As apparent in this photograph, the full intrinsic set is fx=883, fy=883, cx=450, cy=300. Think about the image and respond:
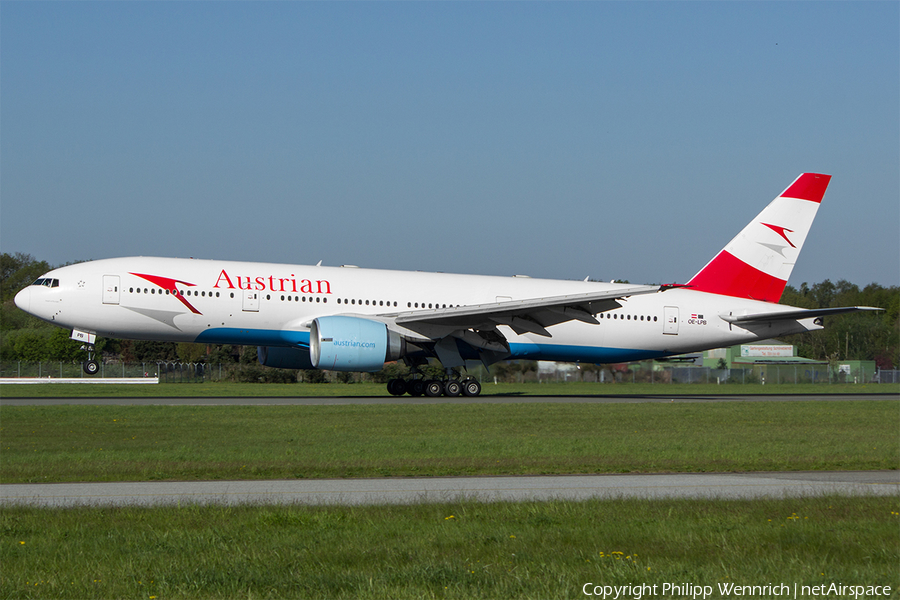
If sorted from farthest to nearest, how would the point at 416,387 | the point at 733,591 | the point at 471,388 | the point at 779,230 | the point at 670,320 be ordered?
1. the point at 779,230
2. the point at 670,320
3. the point at 416,387
4. the point at 471,388
5. the point at 733,591

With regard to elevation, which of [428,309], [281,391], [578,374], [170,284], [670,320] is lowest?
[281,391]

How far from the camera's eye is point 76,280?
97.6 ft

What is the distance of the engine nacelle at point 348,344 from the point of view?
94.2 feet

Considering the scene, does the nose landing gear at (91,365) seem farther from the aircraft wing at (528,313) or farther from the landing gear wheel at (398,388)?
the landing gear wheel at (398,388)

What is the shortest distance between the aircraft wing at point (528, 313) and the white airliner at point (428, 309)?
50mm

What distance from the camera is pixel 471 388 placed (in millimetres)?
32875

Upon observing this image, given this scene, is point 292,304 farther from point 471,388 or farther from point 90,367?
point 471,388

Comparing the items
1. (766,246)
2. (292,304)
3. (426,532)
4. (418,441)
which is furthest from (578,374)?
(426,532)

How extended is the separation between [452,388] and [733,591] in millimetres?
26040

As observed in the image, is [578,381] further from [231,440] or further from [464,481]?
[464,481]

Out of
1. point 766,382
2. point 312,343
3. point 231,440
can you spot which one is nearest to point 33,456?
point 231,440

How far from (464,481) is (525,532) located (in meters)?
4.14

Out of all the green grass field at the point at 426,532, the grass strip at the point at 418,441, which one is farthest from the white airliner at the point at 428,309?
the green grass field at the point at 426,532

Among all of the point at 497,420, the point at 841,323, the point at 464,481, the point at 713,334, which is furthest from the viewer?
the point at 841,323
